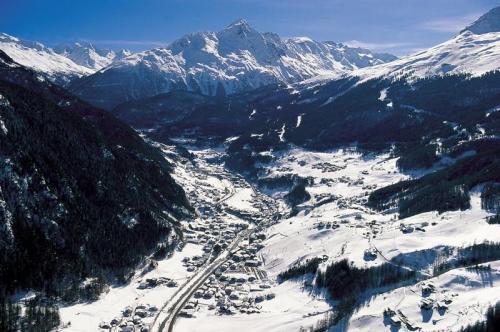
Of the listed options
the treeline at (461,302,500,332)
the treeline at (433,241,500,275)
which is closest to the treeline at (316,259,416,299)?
the treeline at (433,241,500,275)

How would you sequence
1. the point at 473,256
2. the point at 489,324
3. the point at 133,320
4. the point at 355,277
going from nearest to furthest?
the point at 489,324 < the point at 133,320 < the point at 473,256 < the point at 355,277

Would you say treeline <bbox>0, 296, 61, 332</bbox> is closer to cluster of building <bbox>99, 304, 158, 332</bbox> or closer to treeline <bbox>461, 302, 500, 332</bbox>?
cluster of building <bbox>99, 304, 158, 332</bbox>

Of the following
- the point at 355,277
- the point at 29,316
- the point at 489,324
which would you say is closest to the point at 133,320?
the point at 29,316

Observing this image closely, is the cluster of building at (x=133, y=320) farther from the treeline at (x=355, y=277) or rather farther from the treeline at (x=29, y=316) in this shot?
the treeline at (x=355, y=277)

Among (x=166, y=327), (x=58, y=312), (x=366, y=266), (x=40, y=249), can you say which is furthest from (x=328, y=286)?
(x=40, y=249)

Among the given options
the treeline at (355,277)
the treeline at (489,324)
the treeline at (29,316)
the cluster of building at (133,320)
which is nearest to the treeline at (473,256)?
the treeline at (355,277)

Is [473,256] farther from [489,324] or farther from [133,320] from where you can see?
[133,320]

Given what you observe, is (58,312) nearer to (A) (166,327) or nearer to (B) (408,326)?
(A) (166,327)
